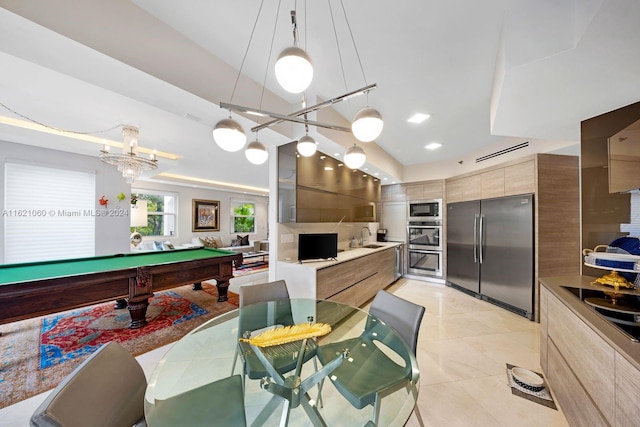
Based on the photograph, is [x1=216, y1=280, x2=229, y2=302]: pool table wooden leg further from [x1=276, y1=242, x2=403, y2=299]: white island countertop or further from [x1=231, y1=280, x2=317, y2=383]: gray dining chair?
[x1=231, y1=280, x2=317, y2=383]: gray dining chair

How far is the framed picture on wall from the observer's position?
7.83 m

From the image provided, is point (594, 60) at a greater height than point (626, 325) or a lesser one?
greater

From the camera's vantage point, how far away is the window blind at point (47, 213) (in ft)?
11.1

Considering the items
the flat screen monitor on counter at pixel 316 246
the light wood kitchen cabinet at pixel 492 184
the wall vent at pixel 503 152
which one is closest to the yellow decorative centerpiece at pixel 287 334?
the flat screen monitor on counter at pixel 316 246

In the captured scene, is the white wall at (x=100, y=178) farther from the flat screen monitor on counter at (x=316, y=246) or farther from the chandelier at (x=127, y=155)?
the flat screen monitor on counter at (x=316, y=246)

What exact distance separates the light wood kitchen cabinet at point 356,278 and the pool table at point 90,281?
1968mm

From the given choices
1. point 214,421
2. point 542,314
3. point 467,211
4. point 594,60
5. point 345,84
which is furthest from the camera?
point 467,211

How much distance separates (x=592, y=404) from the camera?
3.93 ft

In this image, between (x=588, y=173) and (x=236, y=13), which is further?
(x=588, y=173)

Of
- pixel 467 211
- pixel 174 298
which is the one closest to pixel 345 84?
pixel 467 211

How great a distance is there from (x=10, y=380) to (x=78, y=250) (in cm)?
276

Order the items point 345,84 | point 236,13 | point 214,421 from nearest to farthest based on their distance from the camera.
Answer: point 214,421, point 236,13, point 345,84

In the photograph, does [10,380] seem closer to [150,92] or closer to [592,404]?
[150,92]

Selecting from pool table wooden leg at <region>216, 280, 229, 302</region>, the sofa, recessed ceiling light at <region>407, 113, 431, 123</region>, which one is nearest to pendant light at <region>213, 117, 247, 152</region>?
recessed ceiling light at <region>407, 113, 431, 123</region>
